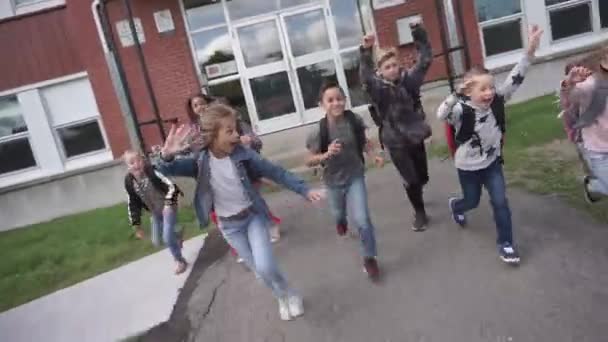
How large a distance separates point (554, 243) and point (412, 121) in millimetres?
1428

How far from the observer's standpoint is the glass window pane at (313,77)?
9.78 metres

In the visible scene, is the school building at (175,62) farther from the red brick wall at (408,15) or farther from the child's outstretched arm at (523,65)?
the child's outstretched arm at (523,65)

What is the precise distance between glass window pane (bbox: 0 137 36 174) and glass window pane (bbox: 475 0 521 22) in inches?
360

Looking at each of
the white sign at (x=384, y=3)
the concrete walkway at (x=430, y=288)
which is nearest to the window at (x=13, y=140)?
the concrete walkway at (x=430, y=288)

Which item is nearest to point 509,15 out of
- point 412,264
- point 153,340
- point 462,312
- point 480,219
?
point 480,219

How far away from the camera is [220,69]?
31.7 feet

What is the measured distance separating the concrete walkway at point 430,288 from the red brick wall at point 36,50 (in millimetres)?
6371

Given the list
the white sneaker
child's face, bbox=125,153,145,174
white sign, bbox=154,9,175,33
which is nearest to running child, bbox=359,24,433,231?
the white sneaker

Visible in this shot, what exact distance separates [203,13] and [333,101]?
6.50m

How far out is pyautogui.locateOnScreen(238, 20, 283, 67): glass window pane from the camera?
31.4 feet

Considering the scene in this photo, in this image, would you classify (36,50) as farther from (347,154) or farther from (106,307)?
(347,154)

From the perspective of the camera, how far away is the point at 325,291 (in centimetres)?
399

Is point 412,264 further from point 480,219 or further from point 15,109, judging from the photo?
point 15,109

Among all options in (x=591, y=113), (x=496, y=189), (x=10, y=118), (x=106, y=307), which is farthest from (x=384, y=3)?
(x=10, y=118)
